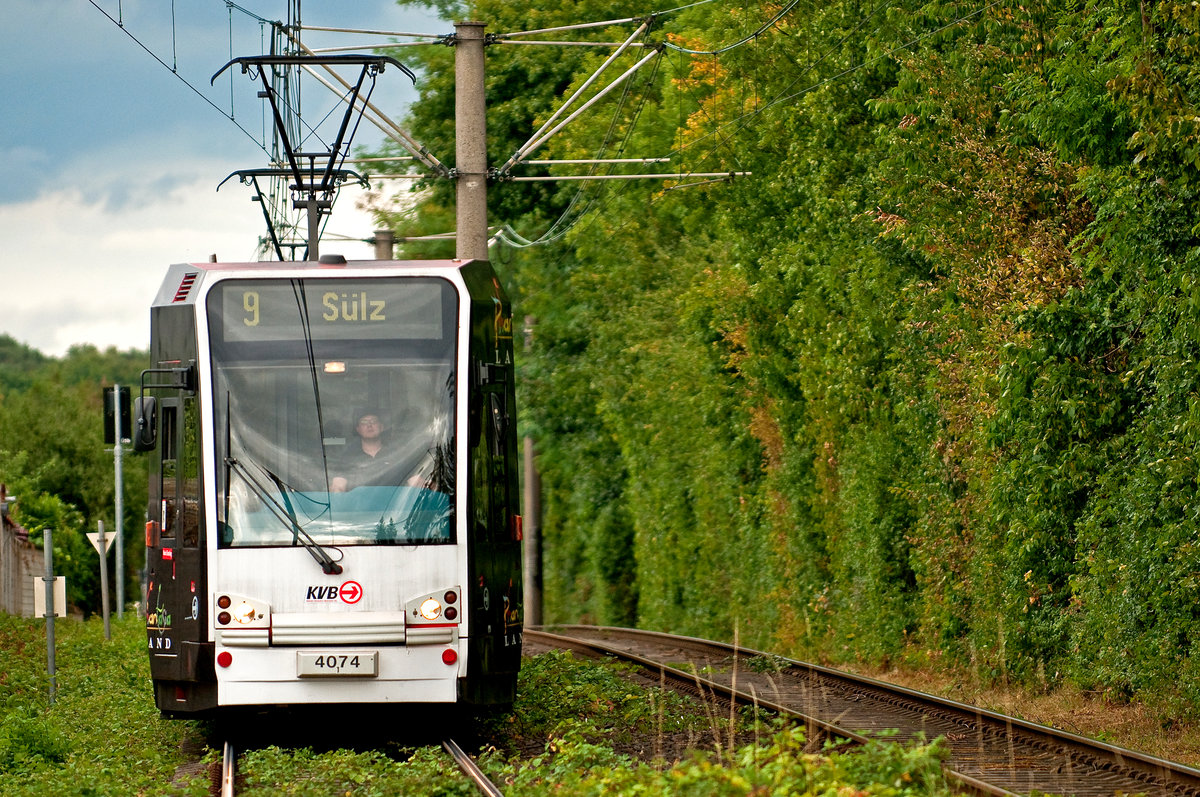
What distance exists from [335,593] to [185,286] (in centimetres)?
278

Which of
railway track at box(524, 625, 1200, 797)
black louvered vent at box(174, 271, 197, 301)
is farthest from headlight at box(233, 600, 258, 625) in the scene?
railway track at box(524, 625, 1200, 797)

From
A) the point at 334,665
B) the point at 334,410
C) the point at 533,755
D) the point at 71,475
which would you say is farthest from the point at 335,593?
the point at 71,475

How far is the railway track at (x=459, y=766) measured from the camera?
9.69 metres

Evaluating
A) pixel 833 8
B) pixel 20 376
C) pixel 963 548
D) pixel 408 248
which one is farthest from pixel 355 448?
pixel 20 376

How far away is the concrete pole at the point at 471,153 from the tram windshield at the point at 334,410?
711 cm

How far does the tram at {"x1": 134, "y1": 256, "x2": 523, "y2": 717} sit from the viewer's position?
37.7 feet

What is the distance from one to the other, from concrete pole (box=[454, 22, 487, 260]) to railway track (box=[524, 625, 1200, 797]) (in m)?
5.56

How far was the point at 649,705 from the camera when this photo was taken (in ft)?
45.4

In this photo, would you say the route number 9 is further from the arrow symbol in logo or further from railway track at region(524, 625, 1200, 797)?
railway track at region(524, 625, 1200, 797)

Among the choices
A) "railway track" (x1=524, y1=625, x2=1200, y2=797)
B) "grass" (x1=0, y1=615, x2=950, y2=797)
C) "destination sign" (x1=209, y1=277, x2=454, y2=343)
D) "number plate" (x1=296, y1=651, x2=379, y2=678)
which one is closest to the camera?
"grass" (x1=0, y1=615, x2=950, y2=797)

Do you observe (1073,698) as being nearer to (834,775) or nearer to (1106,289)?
(1106,289)

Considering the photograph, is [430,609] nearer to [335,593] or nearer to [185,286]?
[335,593]

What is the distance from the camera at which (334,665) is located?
1139 cm

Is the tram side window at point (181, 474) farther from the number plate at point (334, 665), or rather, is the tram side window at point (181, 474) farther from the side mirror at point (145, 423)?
the number plate at point (334, 665)
